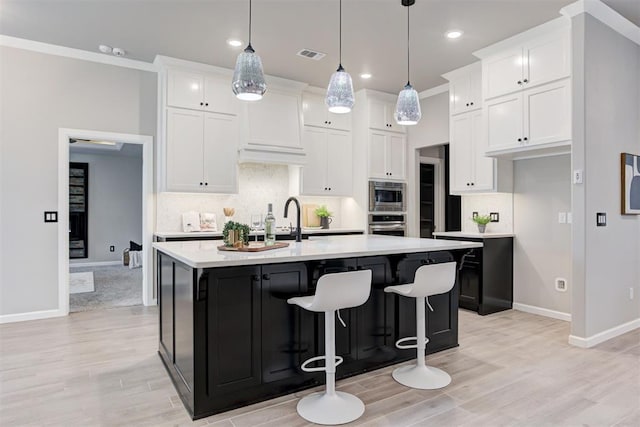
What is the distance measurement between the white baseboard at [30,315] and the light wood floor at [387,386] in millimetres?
345

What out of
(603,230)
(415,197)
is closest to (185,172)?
(415,197)

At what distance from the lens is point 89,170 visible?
859 centimetres

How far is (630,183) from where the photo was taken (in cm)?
377

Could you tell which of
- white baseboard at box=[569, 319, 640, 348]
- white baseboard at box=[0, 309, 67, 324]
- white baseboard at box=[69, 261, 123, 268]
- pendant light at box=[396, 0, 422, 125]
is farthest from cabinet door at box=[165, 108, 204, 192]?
white baseboard at box=[69, 261, 123, 268]

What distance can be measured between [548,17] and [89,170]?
8.79 meters

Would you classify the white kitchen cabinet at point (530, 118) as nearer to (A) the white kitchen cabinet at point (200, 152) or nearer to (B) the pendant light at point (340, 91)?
(B) the pendant light at point (340, 91)

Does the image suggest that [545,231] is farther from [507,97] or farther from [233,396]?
[233,396]

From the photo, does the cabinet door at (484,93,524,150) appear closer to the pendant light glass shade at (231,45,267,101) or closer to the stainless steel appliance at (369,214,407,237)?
the stainless steel appliance at (369,214,407,237)

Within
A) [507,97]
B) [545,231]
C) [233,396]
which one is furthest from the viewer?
[545,231]

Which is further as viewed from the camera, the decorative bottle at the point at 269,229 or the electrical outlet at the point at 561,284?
the electrical outlet at the point at 561,284

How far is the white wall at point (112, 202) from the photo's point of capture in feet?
28.1

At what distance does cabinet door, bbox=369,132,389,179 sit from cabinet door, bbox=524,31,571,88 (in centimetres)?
222

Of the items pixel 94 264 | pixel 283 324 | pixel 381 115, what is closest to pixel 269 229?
pixel 283 324

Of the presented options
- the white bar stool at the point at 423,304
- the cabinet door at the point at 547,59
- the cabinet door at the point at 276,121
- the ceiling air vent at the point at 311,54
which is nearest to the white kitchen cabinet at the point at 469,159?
the cabinet door at the point at 547,59
